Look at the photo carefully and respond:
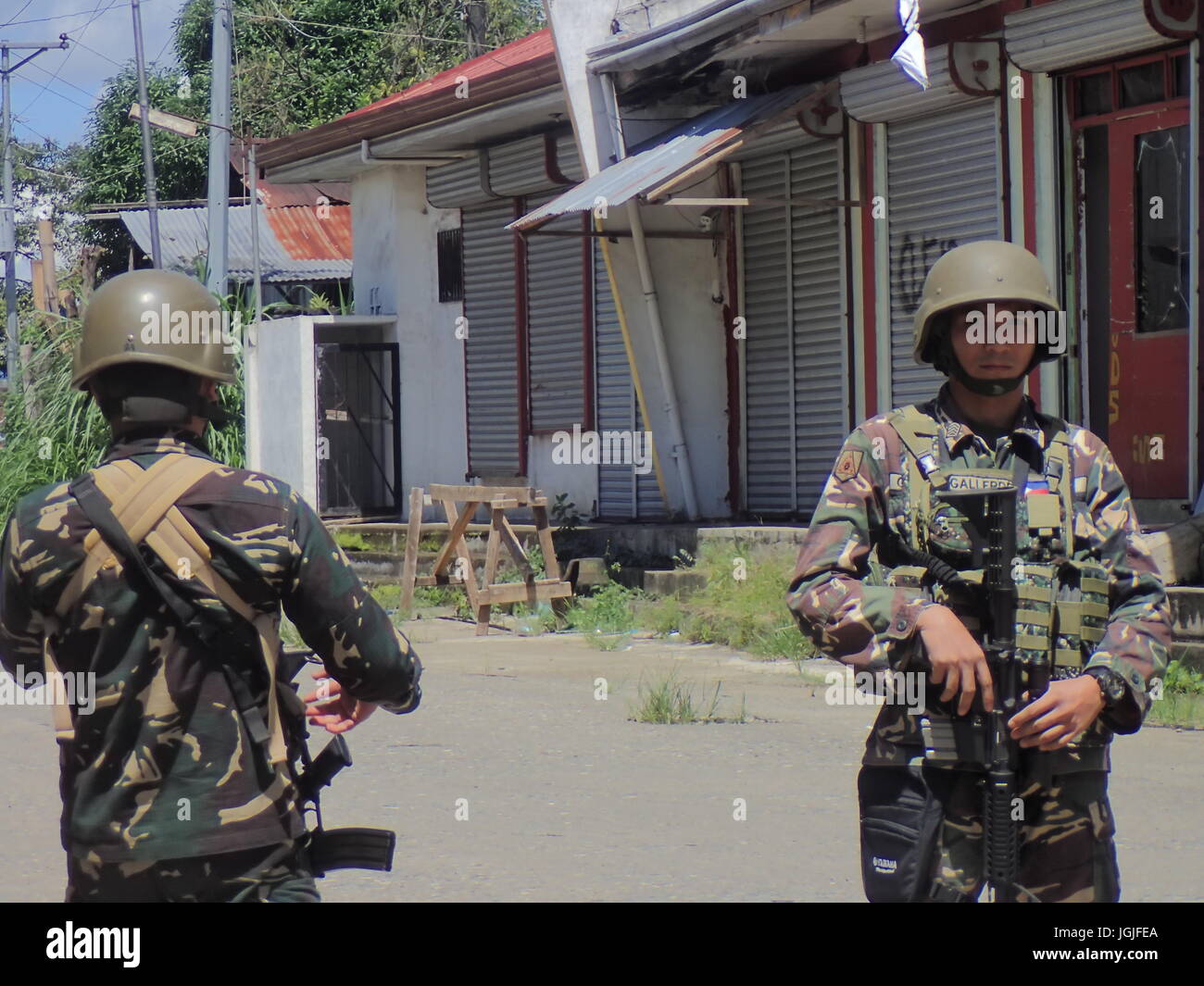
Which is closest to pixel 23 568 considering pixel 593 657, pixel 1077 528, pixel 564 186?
pixel 1077 528

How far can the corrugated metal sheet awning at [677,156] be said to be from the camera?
11.8m

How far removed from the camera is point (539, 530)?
42.3 ft

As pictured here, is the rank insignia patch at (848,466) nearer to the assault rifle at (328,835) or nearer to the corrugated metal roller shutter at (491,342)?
the assault rifle at (328,835)

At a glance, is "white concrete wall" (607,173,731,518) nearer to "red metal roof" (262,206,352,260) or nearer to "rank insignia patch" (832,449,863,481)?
"rank insignia patch" (832,449,863,481)

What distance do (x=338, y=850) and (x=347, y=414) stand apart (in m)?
14.9

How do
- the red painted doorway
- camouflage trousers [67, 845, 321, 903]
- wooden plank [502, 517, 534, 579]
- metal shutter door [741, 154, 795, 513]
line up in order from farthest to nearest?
metal shutter door [741, 154, 795, 513] → wooden plank [502, 517, 534, 579] → the red painted doorway → camouflage trousers [67, 845, 321, 903]

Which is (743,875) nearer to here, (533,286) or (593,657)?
(593,657)

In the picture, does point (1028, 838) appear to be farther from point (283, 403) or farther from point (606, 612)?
point (283, 403)

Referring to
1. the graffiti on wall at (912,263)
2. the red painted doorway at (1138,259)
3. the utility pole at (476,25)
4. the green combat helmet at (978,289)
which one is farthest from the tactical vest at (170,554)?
the utility pole at (476,25)

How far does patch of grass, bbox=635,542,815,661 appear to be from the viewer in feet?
36.9

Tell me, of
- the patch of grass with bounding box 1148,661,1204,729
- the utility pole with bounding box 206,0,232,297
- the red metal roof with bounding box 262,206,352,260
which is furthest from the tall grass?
the red metal roof with bounding box 262,206,352,260

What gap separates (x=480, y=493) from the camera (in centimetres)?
1269

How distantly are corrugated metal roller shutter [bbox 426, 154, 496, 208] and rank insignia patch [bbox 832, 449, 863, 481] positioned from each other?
1333cm

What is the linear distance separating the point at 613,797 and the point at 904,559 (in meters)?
4.09
